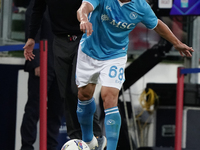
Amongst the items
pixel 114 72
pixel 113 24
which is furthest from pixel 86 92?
pixel 113 24

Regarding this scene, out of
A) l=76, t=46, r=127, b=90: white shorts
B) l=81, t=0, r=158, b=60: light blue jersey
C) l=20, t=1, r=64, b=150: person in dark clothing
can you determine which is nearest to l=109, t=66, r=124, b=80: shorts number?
l=76, t=46, r=127, b=90: white shorts

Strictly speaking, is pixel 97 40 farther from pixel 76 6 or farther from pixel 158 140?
pixel 158 140

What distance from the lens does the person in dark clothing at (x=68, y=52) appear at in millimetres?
4207

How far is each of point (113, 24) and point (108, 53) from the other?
0.25 metres

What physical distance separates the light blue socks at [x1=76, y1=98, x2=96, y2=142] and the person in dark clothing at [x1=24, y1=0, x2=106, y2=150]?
0.25m

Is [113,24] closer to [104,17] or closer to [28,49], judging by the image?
[104,17]

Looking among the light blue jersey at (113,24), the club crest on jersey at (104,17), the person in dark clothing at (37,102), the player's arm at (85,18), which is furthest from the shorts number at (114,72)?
the person in dark clothing at (37,102)

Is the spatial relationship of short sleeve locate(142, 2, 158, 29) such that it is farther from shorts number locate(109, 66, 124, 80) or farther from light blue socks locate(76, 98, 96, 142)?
light blue socks locate(76, 98, 96, 142)

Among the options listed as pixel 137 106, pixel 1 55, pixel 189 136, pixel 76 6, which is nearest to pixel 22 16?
pixel 1 55

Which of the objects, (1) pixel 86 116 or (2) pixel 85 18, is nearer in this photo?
(2) pixel 85 18

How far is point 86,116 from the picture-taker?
392cm

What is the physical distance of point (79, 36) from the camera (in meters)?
4.21

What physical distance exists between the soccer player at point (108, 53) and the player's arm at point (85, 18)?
0.09ft

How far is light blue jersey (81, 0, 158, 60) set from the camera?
3.59m
